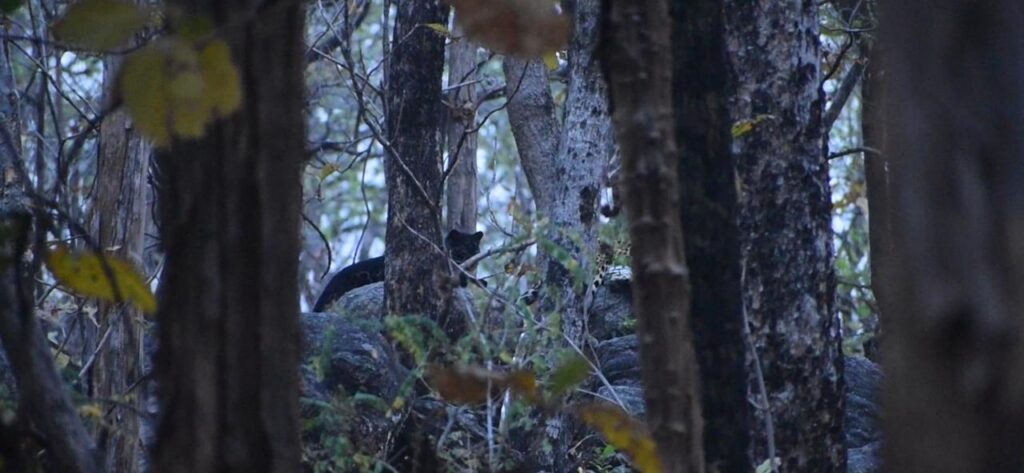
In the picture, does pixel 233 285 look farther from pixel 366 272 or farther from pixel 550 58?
pixel 366 272

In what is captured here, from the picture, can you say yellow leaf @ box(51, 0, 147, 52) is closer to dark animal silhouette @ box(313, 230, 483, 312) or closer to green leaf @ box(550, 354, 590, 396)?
green leaf @ box(550, 354, 590, 396)

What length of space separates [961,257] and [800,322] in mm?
3515

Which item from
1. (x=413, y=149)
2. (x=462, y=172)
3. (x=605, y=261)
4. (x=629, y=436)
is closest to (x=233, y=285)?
(x=629, y=436)

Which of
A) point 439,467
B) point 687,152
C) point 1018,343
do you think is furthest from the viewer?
point 439,467

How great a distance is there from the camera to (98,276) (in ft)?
6.34

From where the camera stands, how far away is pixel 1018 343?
117cm

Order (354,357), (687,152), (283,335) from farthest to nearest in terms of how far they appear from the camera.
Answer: (354,357)
(687,152)
(283,335)

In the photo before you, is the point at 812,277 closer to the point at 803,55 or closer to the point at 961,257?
the point at 803,55

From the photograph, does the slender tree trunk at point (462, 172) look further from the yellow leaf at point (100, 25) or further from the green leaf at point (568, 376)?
the yellow leaf at point (100, 25)

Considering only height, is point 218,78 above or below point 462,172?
below

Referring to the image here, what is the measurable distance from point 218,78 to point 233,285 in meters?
0.35

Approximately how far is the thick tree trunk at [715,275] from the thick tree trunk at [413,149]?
164 inches

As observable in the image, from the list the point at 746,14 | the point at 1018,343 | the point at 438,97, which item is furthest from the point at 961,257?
the point at 438,97

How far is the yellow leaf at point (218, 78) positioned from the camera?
1.53m
